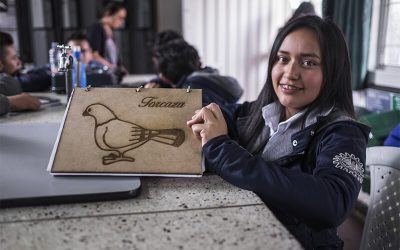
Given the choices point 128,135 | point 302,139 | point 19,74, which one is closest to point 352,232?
point 302,139

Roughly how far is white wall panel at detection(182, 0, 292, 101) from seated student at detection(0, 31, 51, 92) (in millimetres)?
1953

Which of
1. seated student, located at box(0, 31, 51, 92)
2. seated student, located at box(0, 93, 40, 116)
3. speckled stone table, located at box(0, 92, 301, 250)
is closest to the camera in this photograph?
speckled stone table, located at box(0, 92, 301, 250)

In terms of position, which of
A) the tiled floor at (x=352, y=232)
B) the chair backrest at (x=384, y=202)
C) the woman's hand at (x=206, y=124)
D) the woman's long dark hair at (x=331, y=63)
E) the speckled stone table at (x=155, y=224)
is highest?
the woman's long dark hair at (x=331, y=63)

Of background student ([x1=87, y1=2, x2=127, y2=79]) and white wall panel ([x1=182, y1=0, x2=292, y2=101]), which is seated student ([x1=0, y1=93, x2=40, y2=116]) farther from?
white wall panel ([x1=182, y1=0, x2=292, y2=101])

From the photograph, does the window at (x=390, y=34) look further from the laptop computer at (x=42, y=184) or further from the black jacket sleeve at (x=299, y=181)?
the laptop computer at (x=42, y=184)

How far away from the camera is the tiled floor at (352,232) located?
185 centimetres

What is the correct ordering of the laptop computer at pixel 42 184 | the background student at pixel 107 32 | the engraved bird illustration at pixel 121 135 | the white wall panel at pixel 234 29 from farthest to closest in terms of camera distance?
the white wall panel at pixel 234 29 → the background student at pixel 107 32 → the engraved bird illustration at pixel 121 135 → the laptop computer at pixel 42 184

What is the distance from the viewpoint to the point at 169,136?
2.63 feet

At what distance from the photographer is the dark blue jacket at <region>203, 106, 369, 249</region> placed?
0.68 m

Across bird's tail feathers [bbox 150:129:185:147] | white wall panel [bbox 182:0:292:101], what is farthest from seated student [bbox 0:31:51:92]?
white wall panel [bbox 182:0:292:101]

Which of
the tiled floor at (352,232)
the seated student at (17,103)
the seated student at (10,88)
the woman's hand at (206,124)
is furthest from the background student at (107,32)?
the woman's hand at (206,124)

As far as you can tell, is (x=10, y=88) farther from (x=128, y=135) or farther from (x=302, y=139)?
(x=302, y=139)

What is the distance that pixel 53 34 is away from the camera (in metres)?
3.84

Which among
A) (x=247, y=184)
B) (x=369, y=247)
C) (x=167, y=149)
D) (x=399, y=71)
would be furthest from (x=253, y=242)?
(x=399, y=71)
